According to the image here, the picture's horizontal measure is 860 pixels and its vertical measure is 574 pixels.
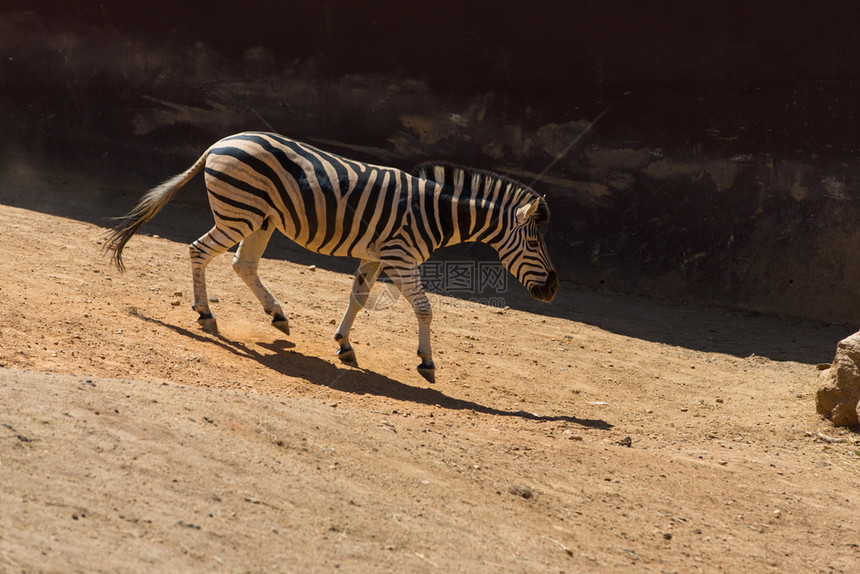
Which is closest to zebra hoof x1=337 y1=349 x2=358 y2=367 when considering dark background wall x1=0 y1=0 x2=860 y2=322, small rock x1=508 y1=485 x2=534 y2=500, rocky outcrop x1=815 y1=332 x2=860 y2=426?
small rock x1=508 y1=485 x2=534 y2=500

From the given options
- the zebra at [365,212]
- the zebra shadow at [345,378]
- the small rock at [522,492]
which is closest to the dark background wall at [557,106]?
the zebra at [365,212]

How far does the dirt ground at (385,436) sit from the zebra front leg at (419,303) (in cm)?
14

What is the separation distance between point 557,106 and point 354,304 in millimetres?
4674

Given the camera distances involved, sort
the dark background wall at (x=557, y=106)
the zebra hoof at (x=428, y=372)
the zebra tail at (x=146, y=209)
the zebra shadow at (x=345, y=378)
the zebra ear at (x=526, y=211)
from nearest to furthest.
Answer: the zebra shadow at (x=345, y=378) → the zebra ear at (x=526, y=211) → the zebra hoof at (x=428, y=372) → the zebra tail at (x=146, y=209) → the dark background wall at (x=557, y=106)

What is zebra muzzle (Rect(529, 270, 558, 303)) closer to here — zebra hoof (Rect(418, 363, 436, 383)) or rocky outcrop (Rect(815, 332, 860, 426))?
zebra hoof (Rect(418, 363, 436, 383))

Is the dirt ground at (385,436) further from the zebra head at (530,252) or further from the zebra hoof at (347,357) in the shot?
the zebra head at (530,252)

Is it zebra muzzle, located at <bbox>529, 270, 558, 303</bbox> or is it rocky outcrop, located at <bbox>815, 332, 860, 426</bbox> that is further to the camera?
zebra muzzle, located at <bbox>529, 270, 558, 303</bbox>

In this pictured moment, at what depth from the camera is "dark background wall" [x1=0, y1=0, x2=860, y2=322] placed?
9570 millimetres

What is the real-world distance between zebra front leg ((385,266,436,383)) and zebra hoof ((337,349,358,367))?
57 centimetres

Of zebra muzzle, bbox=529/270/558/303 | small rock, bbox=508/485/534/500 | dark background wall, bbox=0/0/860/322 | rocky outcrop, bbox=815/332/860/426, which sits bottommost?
small rock, bbox=508/485/534/500

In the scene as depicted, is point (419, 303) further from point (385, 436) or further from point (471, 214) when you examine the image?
point (385, 436)

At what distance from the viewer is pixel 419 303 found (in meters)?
6.67

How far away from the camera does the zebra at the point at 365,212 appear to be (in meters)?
6.70

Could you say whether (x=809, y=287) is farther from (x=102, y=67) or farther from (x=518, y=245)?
(x=102, y=67)
